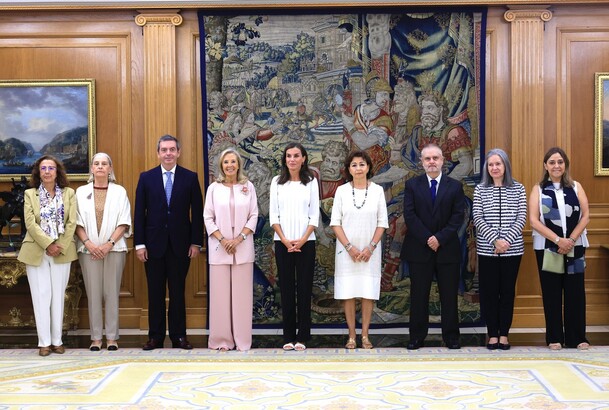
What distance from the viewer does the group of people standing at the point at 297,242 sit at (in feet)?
24.7

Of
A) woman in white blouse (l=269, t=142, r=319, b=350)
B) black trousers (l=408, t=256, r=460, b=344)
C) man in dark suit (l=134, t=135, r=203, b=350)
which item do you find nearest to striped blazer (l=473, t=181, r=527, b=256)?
black trousers (l=408, t=256, r=460, b=344)

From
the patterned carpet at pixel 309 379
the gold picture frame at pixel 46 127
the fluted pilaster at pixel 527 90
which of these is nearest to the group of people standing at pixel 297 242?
the patterned carpet at pixel 309 379

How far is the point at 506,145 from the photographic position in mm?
8656

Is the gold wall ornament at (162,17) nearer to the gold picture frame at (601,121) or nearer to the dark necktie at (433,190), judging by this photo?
the dark necktie at (433,190)

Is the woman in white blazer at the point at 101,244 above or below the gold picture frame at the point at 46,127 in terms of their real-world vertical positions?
below

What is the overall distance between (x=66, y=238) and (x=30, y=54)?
2243mm

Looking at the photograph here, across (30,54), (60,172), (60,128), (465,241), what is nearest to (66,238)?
(60,172)

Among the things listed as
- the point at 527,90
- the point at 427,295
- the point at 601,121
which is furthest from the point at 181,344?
the point at 601,121

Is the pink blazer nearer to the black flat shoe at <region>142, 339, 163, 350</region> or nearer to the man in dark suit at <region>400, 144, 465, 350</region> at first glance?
the black flat shoe at <region>142, 339, 163, 350</region>

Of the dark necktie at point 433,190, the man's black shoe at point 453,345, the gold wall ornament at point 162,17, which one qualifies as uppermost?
the gold wall ornament at point 162,17

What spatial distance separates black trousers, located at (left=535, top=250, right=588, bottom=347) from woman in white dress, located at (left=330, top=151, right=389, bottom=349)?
4.71 feet

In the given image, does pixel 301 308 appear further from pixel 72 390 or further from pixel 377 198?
pixel 72 390

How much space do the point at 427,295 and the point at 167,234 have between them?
232 centimetres

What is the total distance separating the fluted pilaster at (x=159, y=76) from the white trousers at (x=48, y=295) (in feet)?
5.07
